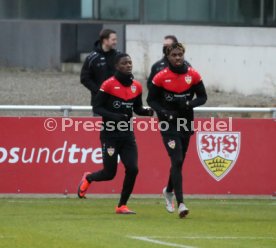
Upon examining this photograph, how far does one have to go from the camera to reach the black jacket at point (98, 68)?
60.5 ft

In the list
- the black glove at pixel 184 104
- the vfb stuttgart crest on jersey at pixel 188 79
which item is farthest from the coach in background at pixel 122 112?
the vfb stuttgart crest on jersey at pixel 188 79

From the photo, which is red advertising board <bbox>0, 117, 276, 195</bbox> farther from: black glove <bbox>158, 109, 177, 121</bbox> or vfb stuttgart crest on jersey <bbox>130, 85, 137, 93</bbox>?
black glove <bbox>158, 109, 177, 121</bbox>

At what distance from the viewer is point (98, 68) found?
18.5 meters

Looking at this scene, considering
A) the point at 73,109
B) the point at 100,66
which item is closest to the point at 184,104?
the point at 100,66

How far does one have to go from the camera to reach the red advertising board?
18.7 metres

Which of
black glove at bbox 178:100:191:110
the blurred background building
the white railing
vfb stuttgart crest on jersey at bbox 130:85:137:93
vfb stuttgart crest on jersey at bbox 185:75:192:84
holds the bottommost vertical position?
the blurred background building

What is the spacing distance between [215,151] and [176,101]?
130 inches

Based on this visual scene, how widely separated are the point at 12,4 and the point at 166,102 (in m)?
21.2

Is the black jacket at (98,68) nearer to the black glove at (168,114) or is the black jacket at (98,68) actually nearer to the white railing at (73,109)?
the white railing at (73,109)

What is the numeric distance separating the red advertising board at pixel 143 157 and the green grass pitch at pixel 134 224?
1.12 feet

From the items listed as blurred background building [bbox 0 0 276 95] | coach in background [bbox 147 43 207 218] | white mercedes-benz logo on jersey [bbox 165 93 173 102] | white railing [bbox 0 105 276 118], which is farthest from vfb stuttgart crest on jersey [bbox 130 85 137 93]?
blurred background building [bbox 0 0 276 95]

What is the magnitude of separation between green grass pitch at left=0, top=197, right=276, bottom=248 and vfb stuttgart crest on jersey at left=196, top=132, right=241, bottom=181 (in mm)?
474

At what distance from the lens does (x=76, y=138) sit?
18.8 metres

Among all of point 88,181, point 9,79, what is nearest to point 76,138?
point 88,181
